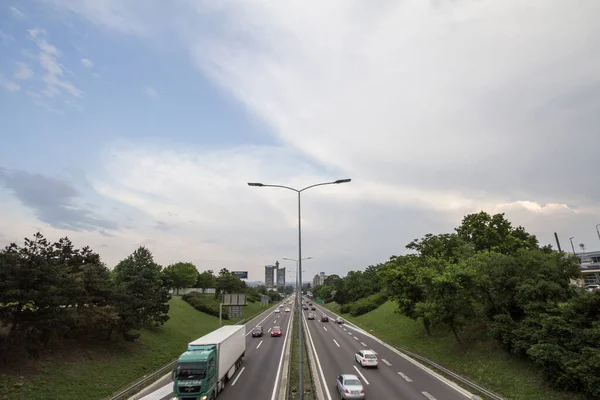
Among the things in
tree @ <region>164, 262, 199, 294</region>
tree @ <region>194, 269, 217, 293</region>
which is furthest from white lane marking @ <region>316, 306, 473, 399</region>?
tree @ <region>194, 269, 217, 293</region>

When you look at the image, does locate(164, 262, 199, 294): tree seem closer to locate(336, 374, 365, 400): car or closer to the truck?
the truck

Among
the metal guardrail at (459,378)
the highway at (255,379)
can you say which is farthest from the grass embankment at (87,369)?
the metal guardrail at (459,378)

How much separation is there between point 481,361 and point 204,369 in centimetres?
2373

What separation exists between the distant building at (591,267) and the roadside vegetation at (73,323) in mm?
68631

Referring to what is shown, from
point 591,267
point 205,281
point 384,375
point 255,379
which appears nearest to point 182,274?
point 205,281

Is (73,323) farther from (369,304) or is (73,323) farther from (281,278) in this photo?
(281,278)

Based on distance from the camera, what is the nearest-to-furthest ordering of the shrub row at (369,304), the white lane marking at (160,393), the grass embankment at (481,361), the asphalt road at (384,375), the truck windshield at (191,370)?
the truck windshield at (191,370) < the grass embankment at (481,361) < the asphalt road at (384,375) < the white lane marking at (160,393) < the shrub row at (369,304)

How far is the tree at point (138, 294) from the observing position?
32.0 meters

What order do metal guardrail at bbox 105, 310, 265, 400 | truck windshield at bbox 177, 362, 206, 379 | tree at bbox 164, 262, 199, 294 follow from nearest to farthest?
truck windshield at bbox 177, 362, 206, 379 → metal guardrail at bbox 105, 310, 265, 400 → tree at bbox 164, 262, 199, 294

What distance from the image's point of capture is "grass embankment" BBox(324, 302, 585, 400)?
21.2 m

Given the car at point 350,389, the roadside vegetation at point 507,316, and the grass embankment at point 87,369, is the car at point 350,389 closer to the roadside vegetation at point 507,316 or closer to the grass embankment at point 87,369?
the roadside vegetation at point 507,316

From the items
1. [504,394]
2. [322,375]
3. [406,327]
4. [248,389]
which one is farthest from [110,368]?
[406,327]

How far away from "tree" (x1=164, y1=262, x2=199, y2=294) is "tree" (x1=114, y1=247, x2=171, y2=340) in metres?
51.7

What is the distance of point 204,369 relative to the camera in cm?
1973
